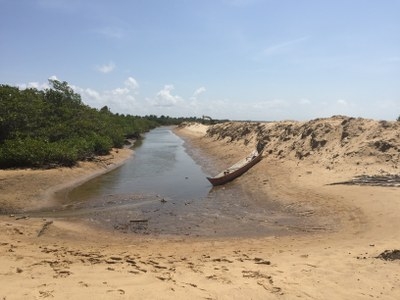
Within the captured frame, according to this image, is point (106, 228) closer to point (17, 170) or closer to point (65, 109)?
point (17, 170)

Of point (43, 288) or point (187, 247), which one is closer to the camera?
point (43, 288)

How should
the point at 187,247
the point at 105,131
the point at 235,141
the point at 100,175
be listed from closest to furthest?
the point at 187,247 → the point at 100,175 → the point at 105,131 → the point at 235,141

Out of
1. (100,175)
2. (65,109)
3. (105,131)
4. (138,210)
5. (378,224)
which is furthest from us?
(105,131)

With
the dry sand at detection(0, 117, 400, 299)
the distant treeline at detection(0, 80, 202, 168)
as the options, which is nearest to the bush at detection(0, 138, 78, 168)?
the distant treeline at detection(0, 80, 202, 168)

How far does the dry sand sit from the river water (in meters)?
0.94

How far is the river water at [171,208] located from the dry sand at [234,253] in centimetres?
94

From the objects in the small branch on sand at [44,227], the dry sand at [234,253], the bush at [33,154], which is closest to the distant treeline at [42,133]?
the bush at [33,154]

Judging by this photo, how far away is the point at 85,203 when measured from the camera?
16.2m

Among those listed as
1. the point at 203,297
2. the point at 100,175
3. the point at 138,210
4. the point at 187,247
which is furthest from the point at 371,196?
the point at 100,175

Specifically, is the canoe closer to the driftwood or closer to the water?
the water

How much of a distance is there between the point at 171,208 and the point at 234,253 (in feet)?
21.6

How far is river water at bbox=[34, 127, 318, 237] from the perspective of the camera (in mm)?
12695

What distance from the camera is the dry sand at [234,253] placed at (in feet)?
22.0

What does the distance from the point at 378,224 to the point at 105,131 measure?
89.9 ft
